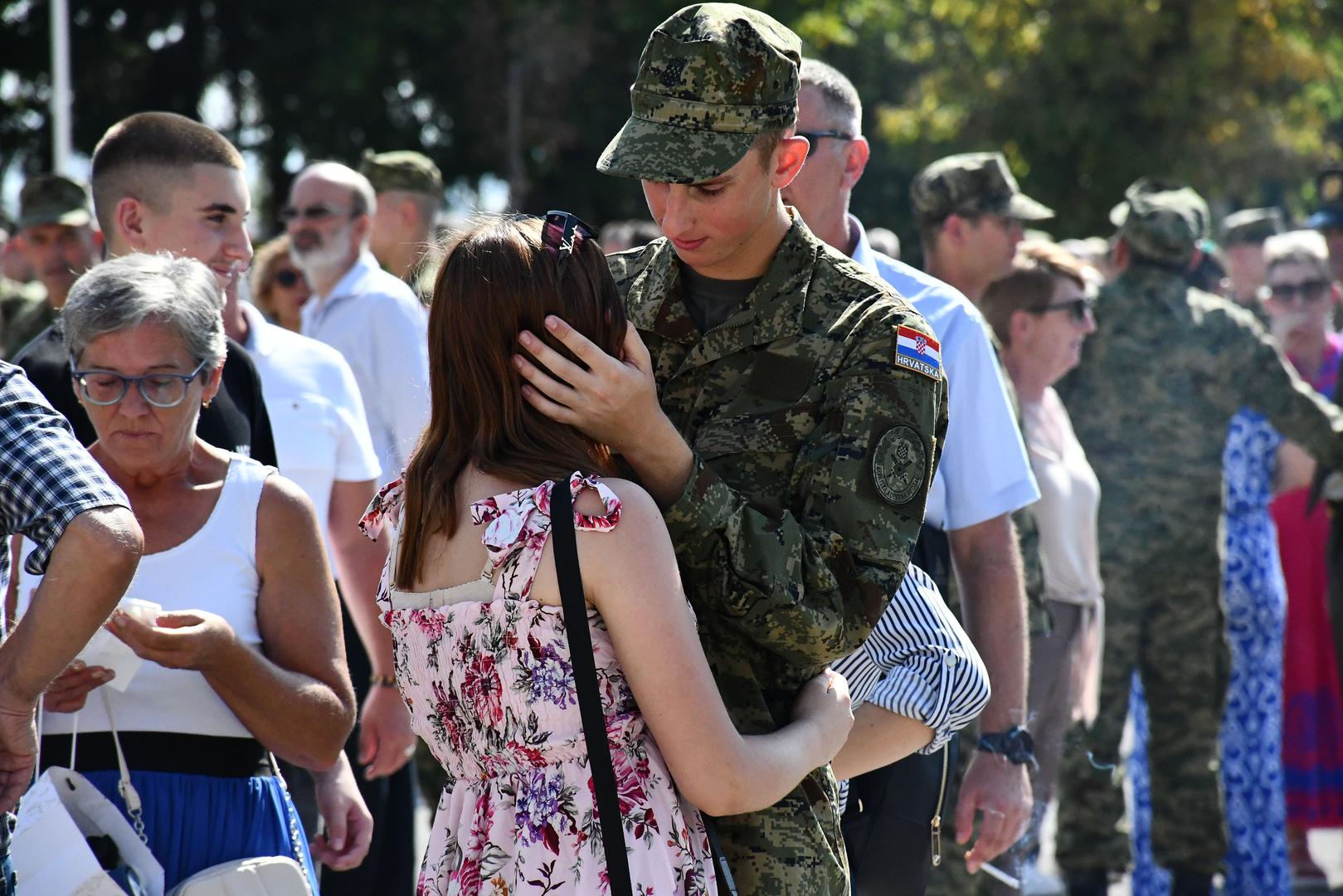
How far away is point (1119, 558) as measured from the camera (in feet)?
19.8

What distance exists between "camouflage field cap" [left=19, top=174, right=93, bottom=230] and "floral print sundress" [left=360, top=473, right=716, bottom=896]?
6.33 meters

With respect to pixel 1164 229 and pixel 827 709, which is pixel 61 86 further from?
pixel 827 709

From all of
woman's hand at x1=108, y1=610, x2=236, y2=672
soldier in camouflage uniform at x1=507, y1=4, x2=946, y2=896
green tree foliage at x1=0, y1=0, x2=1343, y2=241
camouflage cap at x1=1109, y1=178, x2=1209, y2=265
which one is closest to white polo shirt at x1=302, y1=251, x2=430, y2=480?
woman's hand at x1=108, y1=610, x2=236, y2=672

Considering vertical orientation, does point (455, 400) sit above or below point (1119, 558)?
above

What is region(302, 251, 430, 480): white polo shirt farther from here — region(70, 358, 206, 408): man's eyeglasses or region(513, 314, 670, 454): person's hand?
region(513, 314, 670, 454): person's hand

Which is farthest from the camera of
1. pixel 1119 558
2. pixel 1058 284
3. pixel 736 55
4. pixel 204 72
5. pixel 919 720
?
pixel 204 72

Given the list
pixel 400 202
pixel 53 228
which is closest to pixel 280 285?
pixel 400 202

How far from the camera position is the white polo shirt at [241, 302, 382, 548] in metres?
4.18

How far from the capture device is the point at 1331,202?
8805 mm

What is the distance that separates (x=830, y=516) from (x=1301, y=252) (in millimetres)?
5864

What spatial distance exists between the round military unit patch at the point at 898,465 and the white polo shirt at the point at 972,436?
4.07 ft

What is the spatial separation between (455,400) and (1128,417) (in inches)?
171

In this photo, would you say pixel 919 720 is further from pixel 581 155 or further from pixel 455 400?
pixel 581 155

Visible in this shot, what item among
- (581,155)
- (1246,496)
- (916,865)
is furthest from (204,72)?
(916,865)
